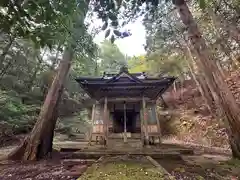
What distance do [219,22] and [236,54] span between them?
864 cm

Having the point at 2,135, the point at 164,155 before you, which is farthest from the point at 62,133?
the point at 164,155

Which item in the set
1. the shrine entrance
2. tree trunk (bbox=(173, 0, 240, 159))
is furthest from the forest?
the shrine entrance

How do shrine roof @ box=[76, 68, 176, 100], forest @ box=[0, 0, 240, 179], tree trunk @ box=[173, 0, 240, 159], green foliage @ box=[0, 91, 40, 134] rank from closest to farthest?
forest @ box=[0, 0, 240, 179]
tree trunk @ box=[173, 0, 240, 159]
shrine roof @ box=[76, 68, 176, 100]
green foliage @ box=[0, 91, 40, 134]

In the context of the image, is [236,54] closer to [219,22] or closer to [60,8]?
[219,22]

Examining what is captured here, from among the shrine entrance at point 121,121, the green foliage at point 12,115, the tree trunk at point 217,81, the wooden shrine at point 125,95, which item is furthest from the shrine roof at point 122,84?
the green foliage at point 12,115

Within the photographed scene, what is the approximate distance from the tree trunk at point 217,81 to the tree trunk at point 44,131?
4237 mm

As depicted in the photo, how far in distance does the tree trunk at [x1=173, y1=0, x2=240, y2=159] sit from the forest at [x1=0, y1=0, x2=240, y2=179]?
26 millimetres

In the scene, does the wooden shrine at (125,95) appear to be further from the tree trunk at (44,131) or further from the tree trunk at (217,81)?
the tree trunk at (217,81)

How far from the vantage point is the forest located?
2094 mm

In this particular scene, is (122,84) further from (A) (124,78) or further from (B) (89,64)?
(B) (89,64)

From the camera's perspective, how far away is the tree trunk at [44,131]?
6668 mm

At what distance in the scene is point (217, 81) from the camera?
5816 mm

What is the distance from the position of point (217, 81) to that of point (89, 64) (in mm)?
6931

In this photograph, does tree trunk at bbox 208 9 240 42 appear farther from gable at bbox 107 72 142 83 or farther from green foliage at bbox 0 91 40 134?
green foliage at bbox 0 91 40 134
